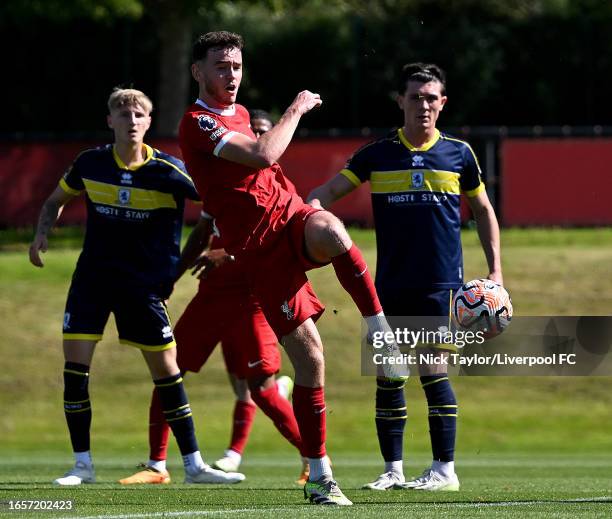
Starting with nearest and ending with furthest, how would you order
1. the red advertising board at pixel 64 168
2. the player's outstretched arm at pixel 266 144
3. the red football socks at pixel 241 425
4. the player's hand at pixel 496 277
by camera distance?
the player's outstretched arm at pixel 266 144 < the player's hand at pixel 496 277 < the red football socks at pixel 241 425 < the red advertising board at pixel 64 168

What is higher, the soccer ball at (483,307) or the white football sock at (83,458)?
the soccer ball at (483,307)

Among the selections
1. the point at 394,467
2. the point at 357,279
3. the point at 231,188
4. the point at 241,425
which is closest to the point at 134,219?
the point at 231,188

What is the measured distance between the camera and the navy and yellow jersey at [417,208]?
848 cm

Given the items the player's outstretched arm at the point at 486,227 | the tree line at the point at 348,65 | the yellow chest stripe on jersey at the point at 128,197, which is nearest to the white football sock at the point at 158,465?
the yellow chest stripe on jersey at the point at 128,197

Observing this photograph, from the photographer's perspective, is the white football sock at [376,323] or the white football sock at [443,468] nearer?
the white football sock at [376,323]

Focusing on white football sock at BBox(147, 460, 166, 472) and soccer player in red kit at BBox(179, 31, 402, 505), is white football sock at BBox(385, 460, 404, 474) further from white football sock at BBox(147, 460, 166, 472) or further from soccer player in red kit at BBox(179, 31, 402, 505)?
white football sock at BBox(147, 460, 166, 472)

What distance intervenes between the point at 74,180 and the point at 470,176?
8.10 ft

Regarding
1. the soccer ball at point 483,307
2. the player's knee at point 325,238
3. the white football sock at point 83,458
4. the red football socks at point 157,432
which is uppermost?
the player's knee at point 325,238

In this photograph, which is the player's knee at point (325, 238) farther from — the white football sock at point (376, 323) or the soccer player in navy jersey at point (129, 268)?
the soccer player in navy jersey at point (129, 268)

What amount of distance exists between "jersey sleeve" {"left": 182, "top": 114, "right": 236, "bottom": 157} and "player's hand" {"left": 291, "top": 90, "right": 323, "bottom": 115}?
358 millimetres

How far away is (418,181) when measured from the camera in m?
8.50

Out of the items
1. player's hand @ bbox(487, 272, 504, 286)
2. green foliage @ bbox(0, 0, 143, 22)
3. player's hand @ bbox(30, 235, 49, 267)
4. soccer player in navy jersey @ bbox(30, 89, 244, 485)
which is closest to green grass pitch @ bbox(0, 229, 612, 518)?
soccer player in navy jersey @ bbox(30, 89, 244, 485)

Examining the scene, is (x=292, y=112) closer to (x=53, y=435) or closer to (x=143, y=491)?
(x=143, y=491)

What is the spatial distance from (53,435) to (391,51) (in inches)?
796
